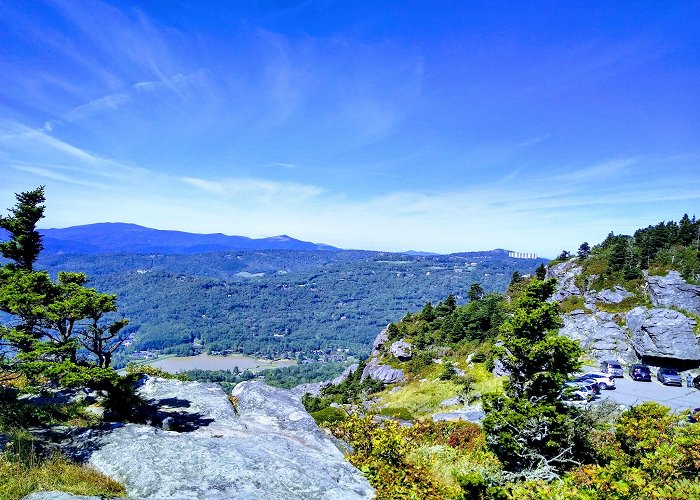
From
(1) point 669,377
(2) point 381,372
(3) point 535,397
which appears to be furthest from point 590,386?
(2) point 381,372

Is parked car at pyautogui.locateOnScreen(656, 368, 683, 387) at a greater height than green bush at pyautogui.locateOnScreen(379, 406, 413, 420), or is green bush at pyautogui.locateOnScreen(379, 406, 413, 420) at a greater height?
parked car at pyautogui.locateOnScreen(656, 368, 683, 387)

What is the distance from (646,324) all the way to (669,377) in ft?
24.7

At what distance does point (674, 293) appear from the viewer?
38.8 meters

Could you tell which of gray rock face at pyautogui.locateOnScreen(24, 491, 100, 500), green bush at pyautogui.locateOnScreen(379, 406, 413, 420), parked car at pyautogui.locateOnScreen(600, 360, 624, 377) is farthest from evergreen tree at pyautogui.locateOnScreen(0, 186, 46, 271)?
parked car at pyautogui.locateOnScreen(600, 360, 624, 377)

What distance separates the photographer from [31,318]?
1088 cm

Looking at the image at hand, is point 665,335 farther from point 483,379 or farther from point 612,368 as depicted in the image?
point 483,379

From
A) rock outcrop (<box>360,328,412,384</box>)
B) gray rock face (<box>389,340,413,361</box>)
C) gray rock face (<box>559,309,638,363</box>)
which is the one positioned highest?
gray rock face (<box>559,309,638,363</box>)

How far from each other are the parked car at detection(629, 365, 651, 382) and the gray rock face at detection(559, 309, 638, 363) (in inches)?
175

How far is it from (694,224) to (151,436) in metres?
71.8

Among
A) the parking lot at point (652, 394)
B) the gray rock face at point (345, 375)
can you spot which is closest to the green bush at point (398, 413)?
the parking lot at point (652, 394)

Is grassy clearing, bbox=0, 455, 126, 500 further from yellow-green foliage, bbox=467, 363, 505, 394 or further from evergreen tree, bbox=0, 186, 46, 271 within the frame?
yellow-green foliage, bbox=467, 363, 505, 394

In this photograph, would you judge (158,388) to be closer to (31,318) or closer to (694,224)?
(31,318)

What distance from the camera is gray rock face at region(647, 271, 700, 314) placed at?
124 ft

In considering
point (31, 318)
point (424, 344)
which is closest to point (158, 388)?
point (31, 318)
